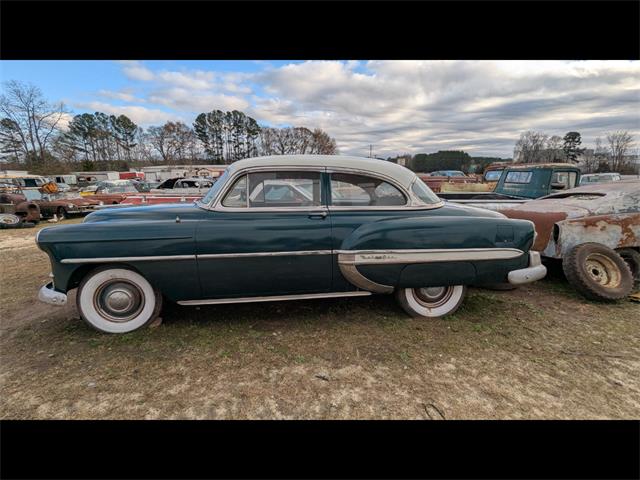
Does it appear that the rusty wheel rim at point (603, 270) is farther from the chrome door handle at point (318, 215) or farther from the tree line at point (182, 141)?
the tree line at point (182, 141)

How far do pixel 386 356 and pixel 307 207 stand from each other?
63.0 inches

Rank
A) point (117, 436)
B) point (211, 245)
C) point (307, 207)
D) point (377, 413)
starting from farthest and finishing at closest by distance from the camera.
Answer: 1. point (307, 207)
2. point (211, 245)
3. point (377, 413)
4. point (117, 436)

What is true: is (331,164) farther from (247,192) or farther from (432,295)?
(432,295)

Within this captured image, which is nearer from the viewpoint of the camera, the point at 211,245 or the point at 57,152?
the point at 211,245

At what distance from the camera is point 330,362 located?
2643mm

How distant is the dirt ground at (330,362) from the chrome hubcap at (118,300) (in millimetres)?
226

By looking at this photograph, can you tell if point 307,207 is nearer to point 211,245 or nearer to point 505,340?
point 211,245

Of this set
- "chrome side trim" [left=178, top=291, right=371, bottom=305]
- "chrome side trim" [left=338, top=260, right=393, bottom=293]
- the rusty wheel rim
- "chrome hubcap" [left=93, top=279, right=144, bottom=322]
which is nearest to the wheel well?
"chrome hubcap" [left=93, top=279, right=144, bottom=322]

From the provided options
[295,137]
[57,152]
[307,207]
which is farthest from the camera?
[295,137]

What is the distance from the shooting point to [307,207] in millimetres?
3172

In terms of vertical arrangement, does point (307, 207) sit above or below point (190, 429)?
above

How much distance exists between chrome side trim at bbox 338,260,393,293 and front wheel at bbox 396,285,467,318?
31cm

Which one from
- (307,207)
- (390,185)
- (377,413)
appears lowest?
(377,413)

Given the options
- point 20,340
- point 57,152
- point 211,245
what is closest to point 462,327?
point 211,245
